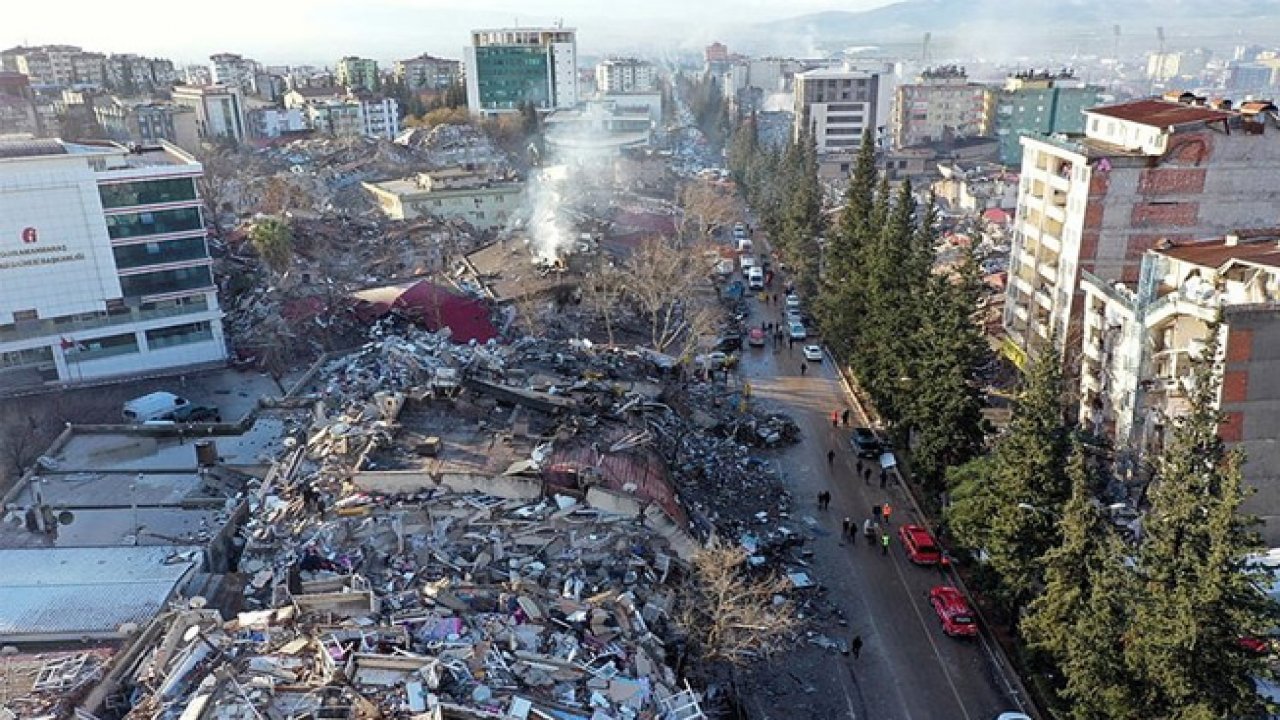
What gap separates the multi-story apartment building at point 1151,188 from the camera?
96.6 feet

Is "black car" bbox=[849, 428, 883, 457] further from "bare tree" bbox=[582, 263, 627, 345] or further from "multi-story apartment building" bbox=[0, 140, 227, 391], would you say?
"multi-story apartment building" bbox=[0, 140, 227, 391]

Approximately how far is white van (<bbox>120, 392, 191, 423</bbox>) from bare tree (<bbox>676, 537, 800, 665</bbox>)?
65.7 ft

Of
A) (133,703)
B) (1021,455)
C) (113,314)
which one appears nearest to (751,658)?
(1021,455)

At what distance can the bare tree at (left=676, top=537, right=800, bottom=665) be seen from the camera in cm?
1617

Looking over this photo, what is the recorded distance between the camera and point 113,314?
3384 cm

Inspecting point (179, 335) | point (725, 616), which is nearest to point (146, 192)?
point (179, 335)

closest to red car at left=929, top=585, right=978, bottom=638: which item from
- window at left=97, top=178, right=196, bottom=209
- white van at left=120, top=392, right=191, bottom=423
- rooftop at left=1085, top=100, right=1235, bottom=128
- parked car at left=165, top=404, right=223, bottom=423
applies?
rooftop at left=1085, top=100, right=1235, bottom=128

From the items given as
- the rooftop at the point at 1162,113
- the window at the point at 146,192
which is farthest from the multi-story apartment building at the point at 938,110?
the window at the point at 146,192

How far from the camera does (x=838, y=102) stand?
91500 millimetres

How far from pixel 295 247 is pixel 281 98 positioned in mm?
69122

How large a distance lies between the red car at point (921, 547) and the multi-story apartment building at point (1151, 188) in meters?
9.80

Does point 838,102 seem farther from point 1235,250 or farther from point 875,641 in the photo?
point 875,641

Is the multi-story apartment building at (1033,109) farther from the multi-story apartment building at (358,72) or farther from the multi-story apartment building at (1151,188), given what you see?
the multi-story apartment building at (358,72)

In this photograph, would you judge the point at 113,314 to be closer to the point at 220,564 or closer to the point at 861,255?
the point at 220,564
